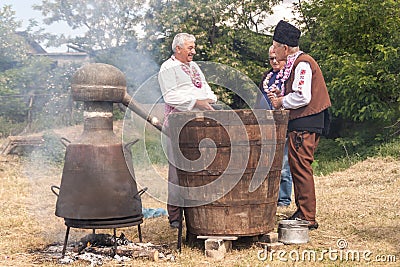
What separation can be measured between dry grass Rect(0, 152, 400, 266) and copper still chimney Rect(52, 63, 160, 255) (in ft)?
1.17

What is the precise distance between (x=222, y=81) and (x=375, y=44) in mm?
7298

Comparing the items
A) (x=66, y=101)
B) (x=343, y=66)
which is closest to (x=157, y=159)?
(x=343, y=66)

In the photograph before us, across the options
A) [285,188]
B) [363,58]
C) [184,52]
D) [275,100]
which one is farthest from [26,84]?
[275,100]

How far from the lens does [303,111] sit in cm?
518

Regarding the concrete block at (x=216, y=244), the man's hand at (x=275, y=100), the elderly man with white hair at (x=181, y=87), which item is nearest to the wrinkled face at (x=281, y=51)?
the man's hand at (x=275, y=100)

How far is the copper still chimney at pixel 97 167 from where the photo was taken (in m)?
4.34

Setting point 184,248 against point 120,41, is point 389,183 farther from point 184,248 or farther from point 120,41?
point 120,41

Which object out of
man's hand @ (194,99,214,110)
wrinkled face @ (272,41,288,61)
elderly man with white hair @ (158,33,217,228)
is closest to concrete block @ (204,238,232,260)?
elderly man with white hair @ (158,33,217,228)

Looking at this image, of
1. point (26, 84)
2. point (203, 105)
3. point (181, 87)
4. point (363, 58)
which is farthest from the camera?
point (26, 84)

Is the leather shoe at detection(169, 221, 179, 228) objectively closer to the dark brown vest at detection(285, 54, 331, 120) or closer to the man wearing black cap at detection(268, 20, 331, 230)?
the man wearing black cap at detection(268, 20, 331, 230)

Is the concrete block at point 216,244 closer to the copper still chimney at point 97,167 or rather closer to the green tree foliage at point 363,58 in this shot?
the copper still chimney at point 97,167

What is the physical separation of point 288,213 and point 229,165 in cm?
203

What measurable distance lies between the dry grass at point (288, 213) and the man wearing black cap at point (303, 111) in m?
0.38

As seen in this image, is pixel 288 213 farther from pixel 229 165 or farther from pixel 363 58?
pixel 363 58
